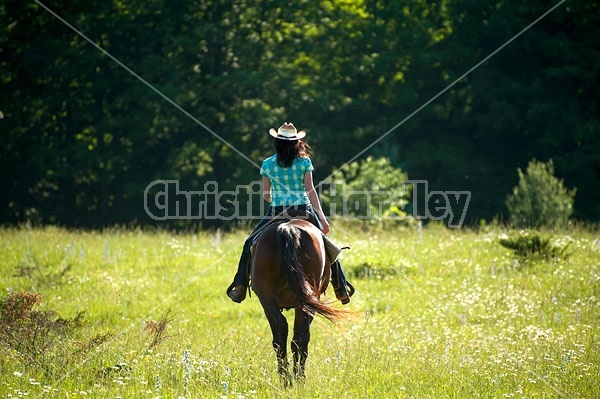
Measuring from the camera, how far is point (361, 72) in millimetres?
35562

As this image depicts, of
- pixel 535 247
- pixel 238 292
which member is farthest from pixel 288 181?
pixel 535 247

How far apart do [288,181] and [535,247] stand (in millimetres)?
8368

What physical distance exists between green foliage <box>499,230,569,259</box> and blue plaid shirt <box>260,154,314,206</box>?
802 centimetres

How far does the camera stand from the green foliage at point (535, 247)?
1581cm

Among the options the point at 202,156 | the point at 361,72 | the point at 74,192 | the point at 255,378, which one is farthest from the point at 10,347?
the point at 361,72

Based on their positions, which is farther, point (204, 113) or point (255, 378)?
point (204, 113)

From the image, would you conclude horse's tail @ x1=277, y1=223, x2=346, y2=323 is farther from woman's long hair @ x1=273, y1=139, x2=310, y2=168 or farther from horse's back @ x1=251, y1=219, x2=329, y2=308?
woman's long hair @ x1=273, y1=139, x2=310, y2=168

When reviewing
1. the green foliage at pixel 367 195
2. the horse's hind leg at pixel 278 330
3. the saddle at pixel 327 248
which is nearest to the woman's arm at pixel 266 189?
the saddle at pixel 327 248

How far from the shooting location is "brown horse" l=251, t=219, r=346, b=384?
8.12 metres

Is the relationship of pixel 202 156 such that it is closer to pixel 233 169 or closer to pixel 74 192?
pixel 233 169

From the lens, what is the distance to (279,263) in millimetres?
8328

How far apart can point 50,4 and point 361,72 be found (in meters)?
12.7

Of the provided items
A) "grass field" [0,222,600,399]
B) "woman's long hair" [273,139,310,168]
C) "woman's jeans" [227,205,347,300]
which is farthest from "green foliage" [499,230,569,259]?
"woman's long hair" [273,139,310,168]

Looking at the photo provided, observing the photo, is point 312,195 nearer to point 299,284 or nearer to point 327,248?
point 327,248
